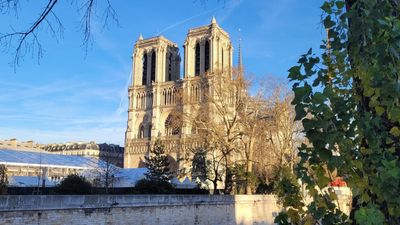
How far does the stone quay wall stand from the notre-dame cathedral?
37.1 metres

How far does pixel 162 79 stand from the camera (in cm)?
7162

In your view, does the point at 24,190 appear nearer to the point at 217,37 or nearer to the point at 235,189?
the point at 235,189

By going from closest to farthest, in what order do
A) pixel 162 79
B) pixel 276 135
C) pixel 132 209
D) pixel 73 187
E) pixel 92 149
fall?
1. pixel 132 209
2. pixel 73 187
3. pixel 276 135
4. pixel 162 79
5. pixel 92 149

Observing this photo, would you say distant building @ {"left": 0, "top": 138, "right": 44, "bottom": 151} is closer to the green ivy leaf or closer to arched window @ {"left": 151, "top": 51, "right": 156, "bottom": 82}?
arched window @ {"left": 151, "top": 51, "right": 156, "bottom": 82}

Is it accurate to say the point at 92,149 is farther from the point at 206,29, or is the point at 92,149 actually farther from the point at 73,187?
the point at 73,187

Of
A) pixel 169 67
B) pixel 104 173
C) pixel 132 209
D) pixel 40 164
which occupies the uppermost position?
pixel 169 67

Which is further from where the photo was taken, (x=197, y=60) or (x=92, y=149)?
(x=92, y=149)

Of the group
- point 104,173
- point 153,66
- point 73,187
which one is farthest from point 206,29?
point 73,187

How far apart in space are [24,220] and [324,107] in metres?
12.7

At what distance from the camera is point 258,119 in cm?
2886

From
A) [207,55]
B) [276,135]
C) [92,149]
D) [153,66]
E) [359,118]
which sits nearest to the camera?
[359,118]

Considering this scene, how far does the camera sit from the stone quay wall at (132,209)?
1288cm

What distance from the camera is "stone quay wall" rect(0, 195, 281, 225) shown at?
12.9m

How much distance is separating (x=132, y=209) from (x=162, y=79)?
183 ft
